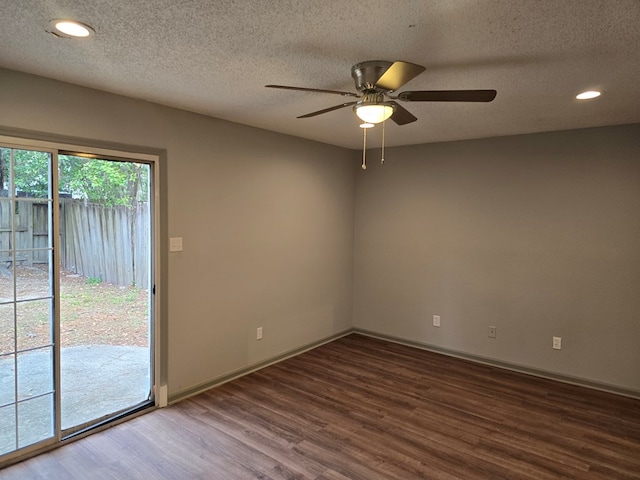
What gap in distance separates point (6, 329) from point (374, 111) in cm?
258

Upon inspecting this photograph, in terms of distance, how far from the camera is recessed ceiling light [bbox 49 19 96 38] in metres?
1.75

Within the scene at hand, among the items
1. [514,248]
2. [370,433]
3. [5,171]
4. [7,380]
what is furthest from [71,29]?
[514,248]

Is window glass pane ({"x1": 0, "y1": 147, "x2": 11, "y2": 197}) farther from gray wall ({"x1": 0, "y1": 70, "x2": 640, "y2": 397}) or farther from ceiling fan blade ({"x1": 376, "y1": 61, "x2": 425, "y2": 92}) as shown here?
ceiling fan blade ({"x1": 376, "y1": 61, "x2": 425, "y2": 92})

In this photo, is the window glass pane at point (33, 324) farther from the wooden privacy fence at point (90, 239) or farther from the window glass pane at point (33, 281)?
the wooden privacy fence at point (90, 239)

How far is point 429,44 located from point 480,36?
232mm

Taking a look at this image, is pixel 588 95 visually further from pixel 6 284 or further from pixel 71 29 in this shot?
pixel 6 284

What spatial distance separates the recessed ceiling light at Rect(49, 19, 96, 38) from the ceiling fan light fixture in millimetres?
1337

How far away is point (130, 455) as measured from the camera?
101 inches

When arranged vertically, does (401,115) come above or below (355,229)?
above

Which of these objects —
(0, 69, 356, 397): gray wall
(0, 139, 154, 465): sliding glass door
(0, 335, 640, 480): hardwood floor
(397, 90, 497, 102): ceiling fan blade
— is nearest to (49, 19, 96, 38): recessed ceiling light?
(0, 69, 356, 397): gray wall

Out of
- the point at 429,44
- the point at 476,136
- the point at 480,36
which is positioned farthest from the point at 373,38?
the point at 476,136

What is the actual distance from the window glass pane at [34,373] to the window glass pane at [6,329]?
0.09m

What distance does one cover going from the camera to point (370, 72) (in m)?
2.12

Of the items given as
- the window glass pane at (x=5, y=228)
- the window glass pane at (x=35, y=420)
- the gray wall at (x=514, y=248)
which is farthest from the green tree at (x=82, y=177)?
the gray wall at (x=514, y=248)
